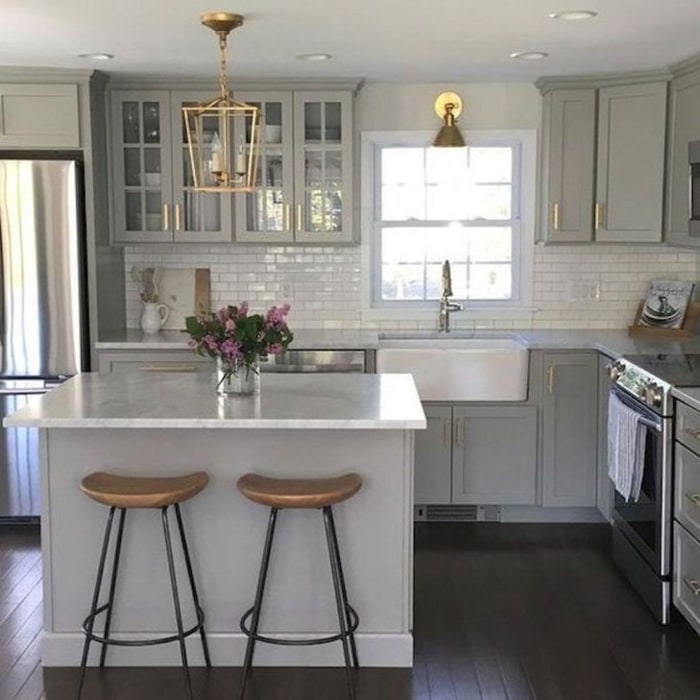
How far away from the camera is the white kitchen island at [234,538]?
11.5 ft

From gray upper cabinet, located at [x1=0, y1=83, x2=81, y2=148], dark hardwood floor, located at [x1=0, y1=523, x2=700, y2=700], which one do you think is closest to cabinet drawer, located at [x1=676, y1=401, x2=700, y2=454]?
dark hardwood floor, located at [x1=0, y1=523, x2=700, y2=700]

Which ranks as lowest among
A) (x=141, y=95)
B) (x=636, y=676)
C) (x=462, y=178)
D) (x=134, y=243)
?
(x=636, y=676)

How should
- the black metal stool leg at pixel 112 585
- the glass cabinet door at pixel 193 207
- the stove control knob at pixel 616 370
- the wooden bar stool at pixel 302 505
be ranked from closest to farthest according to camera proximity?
the wooden bar stool at pixel 302 505, the black metal stool leg at pixel 112 585, the stove control knob at pixel 616 370, the glass cabinet door at pixel 193 207

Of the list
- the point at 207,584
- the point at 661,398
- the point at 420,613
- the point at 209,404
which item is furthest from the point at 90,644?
the point at 661,398

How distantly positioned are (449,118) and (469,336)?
121cm

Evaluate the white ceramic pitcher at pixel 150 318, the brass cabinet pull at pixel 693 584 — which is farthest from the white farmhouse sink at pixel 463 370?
the brass cabinet pull at pixel 693 584

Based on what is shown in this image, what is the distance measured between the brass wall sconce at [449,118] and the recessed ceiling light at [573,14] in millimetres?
1601

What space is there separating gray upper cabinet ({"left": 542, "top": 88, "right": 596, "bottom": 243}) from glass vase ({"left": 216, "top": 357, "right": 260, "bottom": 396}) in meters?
2.39

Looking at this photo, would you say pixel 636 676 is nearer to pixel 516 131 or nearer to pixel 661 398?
pixel 661 398

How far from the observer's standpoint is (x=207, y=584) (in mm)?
3557

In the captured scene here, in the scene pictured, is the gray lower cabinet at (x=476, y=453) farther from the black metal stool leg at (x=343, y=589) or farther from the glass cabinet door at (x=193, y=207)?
the black metal stool leg at (x=343, y=589)

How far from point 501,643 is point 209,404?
4.64 ft

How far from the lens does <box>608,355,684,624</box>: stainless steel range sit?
12.6 ft

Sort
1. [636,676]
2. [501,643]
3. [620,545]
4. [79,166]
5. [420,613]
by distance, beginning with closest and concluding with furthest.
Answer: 1. [636,676]
2. [501,643]
3. [420,613]
4. [620,545]
5. [79,166]
